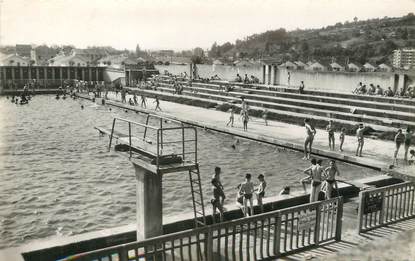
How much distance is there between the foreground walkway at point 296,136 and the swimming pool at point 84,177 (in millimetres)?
644

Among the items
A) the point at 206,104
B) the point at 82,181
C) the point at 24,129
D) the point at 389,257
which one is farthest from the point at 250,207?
the point at 206,104

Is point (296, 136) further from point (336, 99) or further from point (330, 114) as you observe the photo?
point (336, 99)

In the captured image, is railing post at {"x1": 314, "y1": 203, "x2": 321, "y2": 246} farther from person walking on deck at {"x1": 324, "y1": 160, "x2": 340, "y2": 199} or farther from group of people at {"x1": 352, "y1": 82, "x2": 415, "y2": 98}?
group of people at {"x1": 352, "y1": 82, "x2": 415, "y2": 98}

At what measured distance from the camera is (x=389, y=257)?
21.0ft

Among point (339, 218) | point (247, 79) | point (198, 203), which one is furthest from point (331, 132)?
point (247, 79)

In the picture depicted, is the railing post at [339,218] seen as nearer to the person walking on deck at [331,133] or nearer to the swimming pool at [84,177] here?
the swimming pool at [84,177]

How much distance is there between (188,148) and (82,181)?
6997 millimetres

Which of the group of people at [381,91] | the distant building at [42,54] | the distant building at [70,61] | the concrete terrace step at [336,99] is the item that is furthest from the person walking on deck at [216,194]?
the distant building at [42,54]

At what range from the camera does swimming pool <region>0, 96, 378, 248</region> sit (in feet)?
41.0

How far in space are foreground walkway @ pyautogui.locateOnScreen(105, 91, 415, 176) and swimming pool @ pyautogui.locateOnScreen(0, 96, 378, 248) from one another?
644mm

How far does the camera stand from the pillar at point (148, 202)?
821 centimetres

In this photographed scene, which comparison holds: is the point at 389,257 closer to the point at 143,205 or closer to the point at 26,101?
the point at 143,205

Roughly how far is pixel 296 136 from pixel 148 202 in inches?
606

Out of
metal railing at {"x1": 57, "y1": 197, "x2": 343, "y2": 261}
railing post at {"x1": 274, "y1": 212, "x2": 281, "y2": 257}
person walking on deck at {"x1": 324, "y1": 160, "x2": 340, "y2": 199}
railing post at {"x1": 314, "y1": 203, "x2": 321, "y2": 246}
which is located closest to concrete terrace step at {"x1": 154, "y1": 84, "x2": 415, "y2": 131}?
person walking on deck at {"x1": 324, "y1": 160, "x2": 340, "y2": 199}
